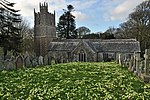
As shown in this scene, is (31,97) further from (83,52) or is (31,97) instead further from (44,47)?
(44,47)

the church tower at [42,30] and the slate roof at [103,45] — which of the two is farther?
the church tower at [42,30]

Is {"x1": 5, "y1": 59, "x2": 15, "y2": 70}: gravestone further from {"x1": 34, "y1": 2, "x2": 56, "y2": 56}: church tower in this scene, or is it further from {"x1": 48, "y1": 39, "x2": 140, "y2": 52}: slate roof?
{"x1": 34, "y1": 2, "x2": 56, "y2": 56}: church tower

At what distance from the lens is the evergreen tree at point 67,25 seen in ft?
235

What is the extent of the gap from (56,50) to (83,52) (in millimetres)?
7272

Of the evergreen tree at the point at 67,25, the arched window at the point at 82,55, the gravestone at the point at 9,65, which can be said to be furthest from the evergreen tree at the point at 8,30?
the evergreen tree at the point at 67,25

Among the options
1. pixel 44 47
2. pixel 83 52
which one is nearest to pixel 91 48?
pixel 83 52

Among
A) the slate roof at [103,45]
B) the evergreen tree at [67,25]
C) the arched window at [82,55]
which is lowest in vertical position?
the arched window at [82,55]

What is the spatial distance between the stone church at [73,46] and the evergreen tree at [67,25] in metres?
9.81

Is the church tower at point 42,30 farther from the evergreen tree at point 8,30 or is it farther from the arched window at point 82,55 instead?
the evergreen tree at point 8,30

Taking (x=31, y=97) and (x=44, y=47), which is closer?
(x=31, y=97)

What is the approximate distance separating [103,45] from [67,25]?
21.8 m

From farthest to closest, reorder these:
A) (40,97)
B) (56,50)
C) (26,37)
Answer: (26,37) → (56,50) → (40,97)

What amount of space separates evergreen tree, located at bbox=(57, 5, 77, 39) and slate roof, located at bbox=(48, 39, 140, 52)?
639 inches

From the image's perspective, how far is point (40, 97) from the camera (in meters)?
9.00
